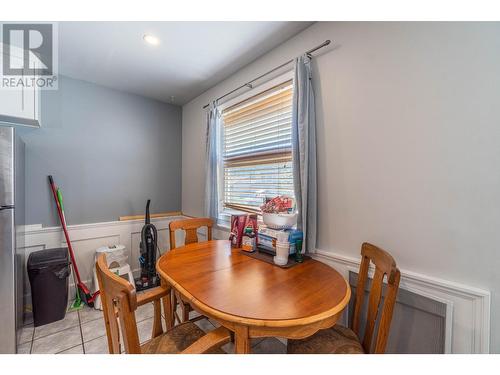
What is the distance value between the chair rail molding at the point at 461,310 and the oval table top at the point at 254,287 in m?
0.42

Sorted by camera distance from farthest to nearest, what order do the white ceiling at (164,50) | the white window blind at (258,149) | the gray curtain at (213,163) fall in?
1. the gray curtain at (213,163)
2. the white window blind at (258,149)
3. the white ceiling at (164,50)

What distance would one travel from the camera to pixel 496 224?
0.92 m

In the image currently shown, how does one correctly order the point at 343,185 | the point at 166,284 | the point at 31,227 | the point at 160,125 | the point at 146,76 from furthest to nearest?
the point at 160,125, the point at 146,76, the point at 31,227, the point at 343,185, the point at 166,284

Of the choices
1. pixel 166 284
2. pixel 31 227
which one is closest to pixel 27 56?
pixel 31 227

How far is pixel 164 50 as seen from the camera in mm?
1930

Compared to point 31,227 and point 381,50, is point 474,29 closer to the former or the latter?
point 381,50

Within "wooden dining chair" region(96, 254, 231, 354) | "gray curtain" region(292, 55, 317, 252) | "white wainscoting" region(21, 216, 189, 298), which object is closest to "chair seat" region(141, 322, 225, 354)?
"wooden dining chair" region(96, 254, 231, 354)

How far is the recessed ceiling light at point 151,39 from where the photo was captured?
1.75 m

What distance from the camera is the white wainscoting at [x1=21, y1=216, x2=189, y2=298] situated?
221 cm

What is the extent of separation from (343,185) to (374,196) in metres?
0.21

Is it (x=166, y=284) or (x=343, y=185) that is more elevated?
(x=343, y=185)

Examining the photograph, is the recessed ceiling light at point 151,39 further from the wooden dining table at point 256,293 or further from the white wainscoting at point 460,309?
the white wainscoting at point 460,309

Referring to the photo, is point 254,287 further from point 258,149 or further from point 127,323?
point 258,149

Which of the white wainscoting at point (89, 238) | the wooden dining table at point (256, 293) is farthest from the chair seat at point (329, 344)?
the white wainscoting at point (89, 238)
